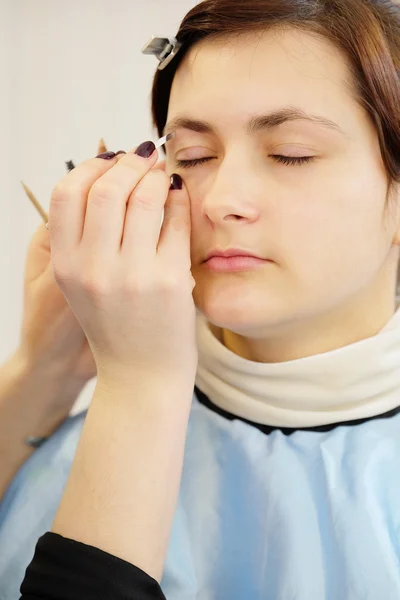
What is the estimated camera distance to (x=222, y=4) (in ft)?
2.80

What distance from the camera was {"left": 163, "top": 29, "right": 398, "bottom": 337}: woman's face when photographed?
0.79 metres

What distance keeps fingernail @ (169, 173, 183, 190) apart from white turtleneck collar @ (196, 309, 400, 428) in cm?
26

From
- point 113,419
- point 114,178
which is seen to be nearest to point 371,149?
point 114,178

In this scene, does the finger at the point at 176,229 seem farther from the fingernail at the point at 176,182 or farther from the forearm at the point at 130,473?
the forearm at the point at 130,473

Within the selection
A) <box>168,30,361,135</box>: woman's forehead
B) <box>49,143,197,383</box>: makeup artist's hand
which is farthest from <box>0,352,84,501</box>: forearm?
<box>168,30,361,135</box>: woman's forehead

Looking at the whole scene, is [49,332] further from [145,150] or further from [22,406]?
[145,150]

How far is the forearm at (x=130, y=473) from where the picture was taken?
2.22 ft

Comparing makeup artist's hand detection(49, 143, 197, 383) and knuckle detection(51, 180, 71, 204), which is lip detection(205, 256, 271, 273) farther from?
knuckle detection(51, 180, 71, 204)

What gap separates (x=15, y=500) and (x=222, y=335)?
0.39 meters

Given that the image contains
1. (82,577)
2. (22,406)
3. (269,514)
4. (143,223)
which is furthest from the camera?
(22,406)

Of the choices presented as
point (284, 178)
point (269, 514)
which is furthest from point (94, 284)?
point (269, 514)

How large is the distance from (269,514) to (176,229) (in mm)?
379

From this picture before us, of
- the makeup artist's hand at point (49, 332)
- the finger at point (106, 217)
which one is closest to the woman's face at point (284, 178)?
the finger at point (106, 217)

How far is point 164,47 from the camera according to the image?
0.91 m
